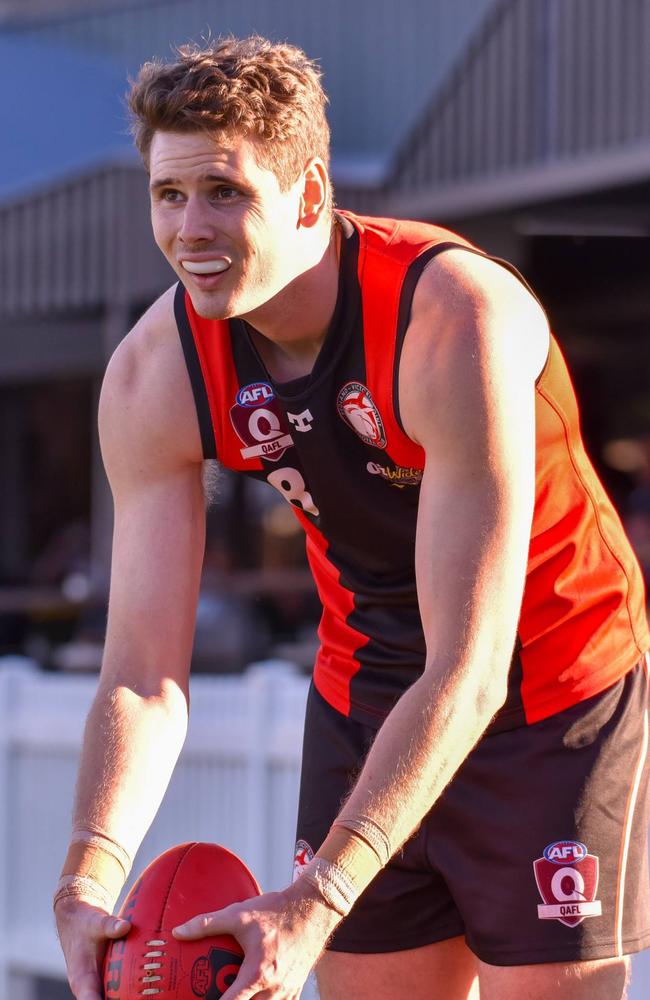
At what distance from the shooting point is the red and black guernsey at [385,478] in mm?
2590

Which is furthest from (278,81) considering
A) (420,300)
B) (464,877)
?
(464,877)

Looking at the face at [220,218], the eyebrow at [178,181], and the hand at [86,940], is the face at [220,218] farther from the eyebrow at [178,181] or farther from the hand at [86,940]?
the hand at [86,940]

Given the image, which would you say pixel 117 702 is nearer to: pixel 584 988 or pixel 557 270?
pixel 584 988

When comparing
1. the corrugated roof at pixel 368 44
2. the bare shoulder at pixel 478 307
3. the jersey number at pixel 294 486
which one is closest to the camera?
the bare shoulder at pixel 478 307

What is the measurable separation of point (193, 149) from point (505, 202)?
8.03 meters

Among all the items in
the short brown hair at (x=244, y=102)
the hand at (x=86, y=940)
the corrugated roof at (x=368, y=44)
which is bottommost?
the hand at (x=86, y=940)

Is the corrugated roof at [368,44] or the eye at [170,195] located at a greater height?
the corrugated roof at [368,44]

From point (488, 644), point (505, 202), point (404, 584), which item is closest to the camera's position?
point (488, 644)

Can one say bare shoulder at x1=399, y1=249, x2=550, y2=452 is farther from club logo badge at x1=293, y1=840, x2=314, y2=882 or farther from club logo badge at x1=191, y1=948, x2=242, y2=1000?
club logo badge at x1=293, y1=840, x2=314, y2=882

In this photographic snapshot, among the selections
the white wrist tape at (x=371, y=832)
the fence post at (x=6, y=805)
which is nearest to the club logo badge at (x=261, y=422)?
the white wrist tape at (x=371, y=832)

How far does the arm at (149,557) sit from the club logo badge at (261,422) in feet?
0.30

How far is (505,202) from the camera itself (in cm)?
1020

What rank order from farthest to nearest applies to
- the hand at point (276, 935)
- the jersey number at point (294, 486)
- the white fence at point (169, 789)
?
the white fence at point (169, 789) → the jersey number at point (294, 486) → the hand at point (276, 935)

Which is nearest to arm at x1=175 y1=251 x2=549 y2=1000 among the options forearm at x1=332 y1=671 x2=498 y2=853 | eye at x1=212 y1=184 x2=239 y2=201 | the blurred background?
forearm at x1=332 y1=671 x2=498 y2=853
